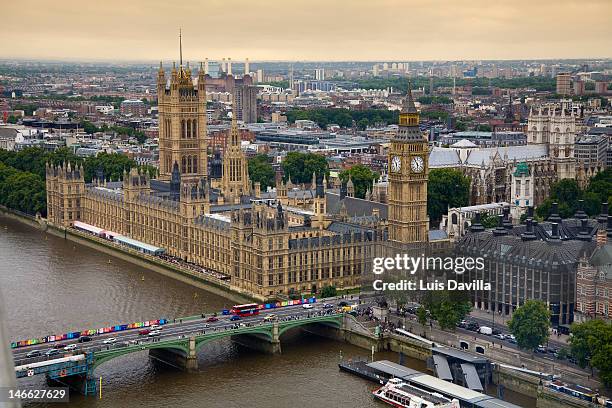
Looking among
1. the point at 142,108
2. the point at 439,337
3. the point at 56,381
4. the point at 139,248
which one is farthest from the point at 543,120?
the point at 142,108

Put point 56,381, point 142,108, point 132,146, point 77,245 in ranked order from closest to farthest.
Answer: point 56,381 → point 77,245 → point 132,146 → point 142,108

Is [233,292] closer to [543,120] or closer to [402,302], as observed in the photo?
[402,302]

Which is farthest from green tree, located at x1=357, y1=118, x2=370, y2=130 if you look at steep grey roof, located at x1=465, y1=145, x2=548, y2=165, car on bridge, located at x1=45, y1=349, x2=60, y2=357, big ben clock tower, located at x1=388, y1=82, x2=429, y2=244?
car on bridge, located at x1=45, y1=349, x2=60, y2=357

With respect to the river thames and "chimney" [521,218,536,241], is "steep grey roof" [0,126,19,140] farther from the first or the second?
"chimney" [521,218,536,241]

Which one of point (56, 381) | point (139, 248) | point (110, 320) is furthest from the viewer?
point (139, 248)

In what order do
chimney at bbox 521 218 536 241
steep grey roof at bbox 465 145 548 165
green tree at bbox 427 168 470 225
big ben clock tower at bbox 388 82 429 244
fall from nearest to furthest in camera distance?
1. chimney at bbox 521 218 536 241
2. big ben clock tower at bbox 388 82 429 244
3. green tree at bbox 427 168 470 225
4. steep grey roof at bbox 465 145 548 165

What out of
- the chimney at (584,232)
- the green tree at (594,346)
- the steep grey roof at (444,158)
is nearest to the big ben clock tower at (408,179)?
the chimney at (584,232)

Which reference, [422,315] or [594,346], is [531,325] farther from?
[422,315]
